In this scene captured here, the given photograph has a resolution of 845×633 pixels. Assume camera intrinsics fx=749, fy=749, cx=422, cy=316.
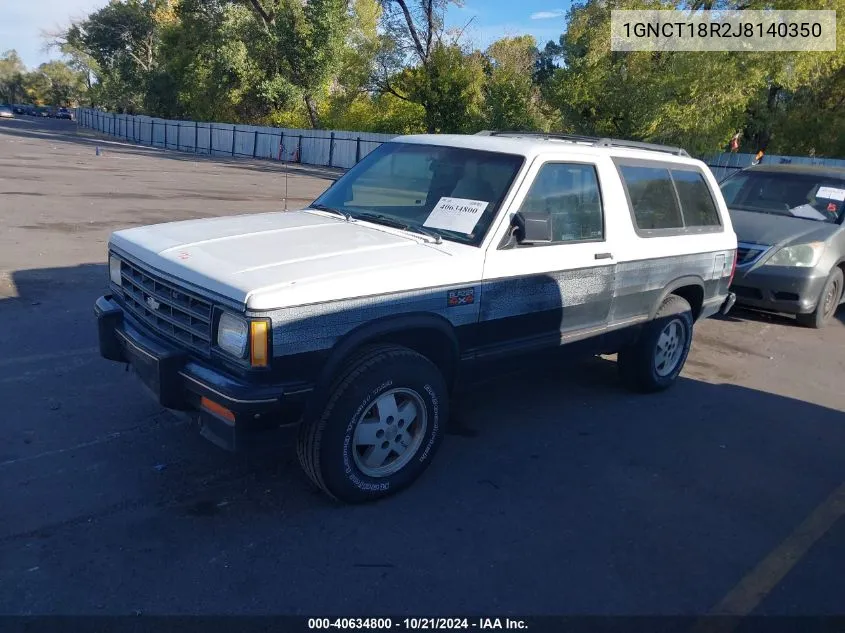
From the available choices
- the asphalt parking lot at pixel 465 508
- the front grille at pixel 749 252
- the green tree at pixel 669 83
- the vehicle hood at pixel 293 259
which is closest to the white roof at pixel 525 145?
the vehicle hood at pixel 293 259

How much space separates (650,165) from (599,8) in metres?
20.2

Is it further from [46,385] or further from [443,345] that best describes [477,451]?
[46,385]

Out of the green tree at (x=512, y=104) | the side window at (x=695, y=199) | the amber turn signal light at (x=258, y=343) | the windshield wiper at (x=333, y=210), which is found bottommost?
the amber turn signal light at (x=258, y=343)

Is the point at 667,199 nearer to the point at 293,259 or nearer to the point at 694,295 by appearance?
the point at 694,295

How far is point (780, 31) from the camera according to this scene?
20.9m

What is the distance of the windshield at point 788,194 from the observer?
9.17 metres

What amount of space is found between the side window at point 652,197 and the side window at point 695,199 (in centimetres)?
12

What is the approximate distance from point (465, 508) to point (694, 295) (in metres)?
3.27

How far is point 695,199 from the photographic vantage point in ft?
20.2

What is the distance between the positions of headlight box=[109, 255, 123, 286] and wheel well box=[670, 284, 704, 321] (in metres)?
4.19

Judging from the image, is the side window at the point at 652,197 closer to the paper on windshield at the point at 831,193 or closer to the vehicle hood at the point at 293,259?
the vehicle hood at the point at 293,259

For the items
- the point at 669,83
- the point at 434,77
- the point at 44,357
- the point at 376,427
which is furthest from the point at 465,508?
the point at 434,77

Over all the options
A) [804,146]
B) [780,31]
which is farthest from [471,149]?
[804,146]

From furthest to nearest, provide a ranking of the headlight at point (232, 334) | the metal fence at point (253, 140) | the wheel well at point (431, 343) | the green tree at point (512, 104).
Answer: the metal fence at point (253, 140), the green tree at point (512, 104), the wheel well at point (431, 343), the headlight at point (232, 334)
